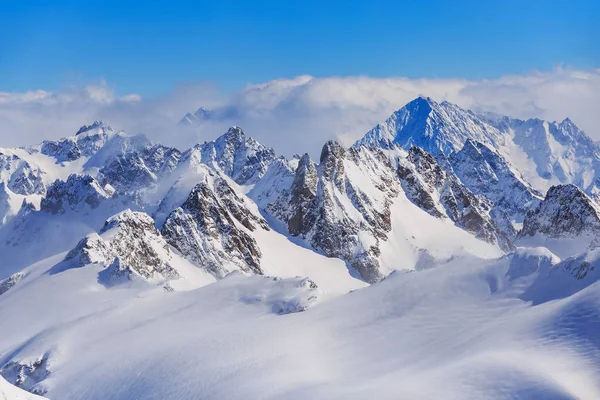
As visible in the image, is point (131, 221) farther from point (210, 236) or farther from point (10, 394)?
point (10, 394)

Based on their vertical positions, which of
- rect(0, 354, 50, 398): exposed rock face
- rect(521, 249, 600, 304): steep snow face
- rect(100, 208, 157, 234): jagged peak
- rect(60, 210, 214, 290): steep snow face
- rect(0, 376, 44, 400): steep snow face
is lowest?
rect(521, 249, 600, 304): steep snow face

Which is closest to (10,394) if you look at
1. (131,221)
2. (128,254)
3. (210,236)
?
(128,254)

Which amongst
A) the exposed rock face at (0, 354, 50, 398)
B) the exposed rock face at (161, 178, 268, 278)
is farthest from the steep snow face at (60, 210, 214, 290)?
the exposed rock face at (0, 354, 50, 398)

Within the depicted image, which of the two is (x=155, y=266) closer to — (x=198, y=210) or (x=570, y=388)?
(x=198, y=210)

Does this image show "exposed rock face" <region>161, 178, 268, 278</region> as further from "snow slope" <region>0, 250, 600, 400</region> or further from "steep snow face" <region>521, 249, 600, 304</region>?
"steep snow face" <region>521, 249, 600, 304</region>

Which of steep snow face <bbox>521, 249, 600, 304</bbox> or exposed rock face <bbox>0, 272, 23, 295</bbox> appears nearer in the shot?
steep snow face <bbox>521, 249, 600, 304</bbox>

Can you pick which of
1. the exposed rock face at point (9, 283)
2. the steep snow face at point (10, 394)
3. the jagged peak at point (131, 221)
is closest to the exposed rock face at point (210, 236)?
the jagged peak at point (131, 221)

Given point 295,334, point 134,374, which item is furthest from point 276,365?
point 134,374
